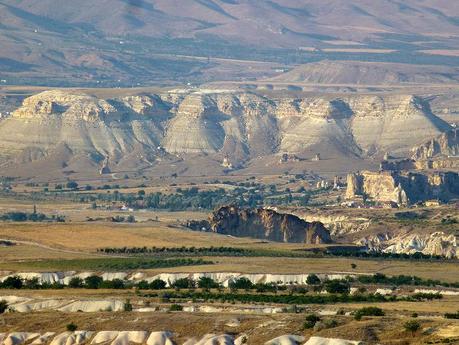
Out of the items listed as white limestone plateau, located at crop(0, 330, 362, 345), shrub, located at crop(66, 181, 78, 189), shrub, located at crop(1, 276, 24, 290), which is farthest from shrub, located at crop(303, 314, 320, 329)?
shrub, located at crop(66, 181, 78, 189)

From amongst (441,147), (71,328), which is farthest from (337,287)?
(441,147)

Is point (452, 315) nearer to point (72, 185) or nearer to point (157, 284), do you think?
point (157, 284)

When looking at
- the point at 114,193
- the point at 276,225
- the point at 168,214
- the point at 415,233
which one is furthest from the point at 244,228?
the point at 114,193

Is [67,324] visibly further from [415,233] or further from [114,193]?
[114,193]

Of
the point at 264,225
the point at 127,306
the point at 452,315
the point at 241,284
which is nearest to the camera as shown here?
the point at 452,315

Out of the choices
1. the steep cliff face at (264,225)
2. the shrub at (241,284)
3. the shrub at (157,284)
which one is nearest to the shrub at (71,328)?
the shrub at (157,284)

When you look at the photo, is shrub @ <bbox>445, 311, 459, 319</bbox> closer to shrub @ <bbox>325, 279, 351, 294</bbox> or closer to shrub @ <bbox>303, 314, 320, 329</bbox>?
shrub @ <bbox>303, 314, 320, 329</bbox>

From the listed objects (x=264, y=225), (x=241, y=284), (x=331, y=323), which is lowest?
(x=331, y=323)
